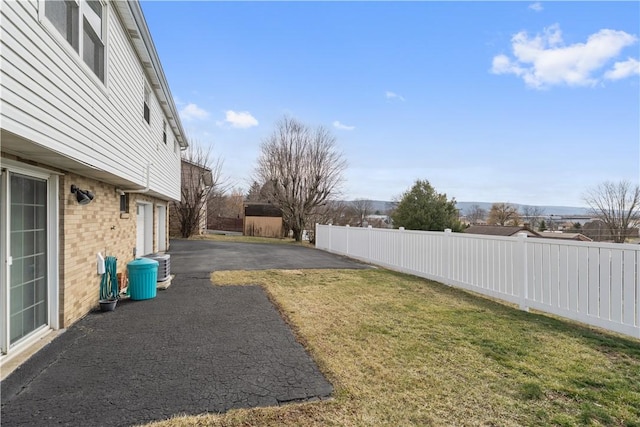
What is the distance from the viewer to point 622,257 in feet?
14.9

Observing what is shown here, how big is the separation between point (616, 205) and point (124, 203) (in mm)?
46955

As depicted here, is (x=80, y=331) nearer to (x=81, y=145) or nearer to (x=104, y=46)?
(x=81, y=145)

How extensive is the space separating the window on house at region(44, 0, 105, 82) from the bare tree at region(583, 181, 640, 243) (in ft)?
145

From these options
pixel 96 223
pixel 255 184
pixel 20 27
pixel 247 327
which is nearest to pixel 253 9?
pixel 96 223

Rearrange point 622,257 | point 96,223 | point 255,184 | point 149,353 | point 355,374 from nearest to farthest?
1. point 355,374
2. point 149,353
3. point 622,257
4. point 96,223
5. point 255,184

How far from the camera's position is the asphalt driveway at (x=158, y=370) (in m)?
2.79

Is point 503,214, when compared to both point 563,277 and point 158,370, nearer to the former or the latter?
point 563,277

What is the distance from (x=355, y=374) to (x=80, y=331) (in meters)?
3.85

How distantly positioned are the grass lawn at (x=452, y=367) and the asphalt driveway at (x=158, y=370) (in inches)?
9.7

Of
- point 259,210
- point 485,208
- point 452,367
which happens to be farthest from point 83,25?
point 485,208

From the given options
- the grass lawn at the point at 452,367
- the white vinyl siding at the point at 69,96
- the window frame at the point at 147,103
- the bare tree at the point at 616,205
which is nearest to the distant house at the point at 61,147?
the white vinyl siding at the point at 69,96

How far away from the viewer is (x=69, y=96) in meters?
3.69

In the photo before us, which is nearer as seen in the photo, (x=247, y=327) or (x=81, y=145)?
(x=81, y=145)

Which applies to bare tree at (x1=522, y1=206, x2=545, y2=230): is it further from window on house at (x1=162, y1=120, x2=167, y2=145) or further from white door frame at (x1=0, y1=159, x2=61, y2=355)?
white door frame at (x1=0, y1=159, x2=61, y2=355)
